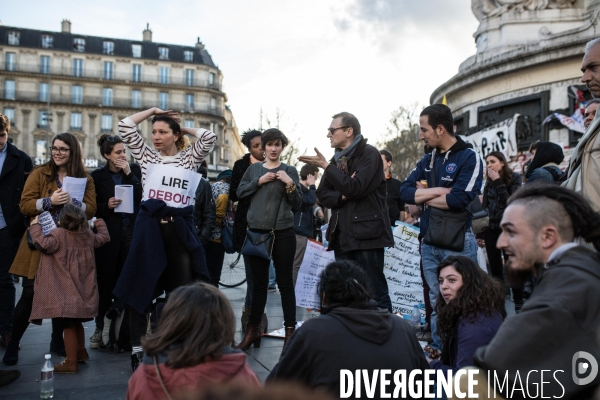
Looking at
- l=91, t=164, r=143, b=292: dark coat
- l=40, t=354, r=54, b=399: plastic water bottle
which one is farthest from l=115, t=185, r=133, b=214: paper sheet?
l=40, t=354, r=54, b=399: plastic water bottle

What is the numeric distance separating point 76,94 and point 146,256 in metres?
77.5

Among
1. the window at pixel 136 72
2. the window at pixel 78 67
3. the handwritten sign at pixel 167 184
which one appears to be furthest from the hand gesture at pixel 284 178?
the window at pixel 78 67

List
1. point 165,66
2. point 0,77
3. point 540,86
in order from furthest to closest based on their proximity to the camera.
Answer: point 165,66
point 0,77
point 540,86

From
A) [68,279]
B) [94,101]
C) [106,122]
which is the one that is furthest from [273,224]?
[94,101]

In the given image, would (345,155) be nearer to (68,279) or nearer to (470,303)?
(470,303)

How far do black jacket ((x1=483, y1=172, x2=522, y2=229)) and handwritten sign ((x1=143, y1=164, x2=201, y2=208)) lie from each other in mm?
4010

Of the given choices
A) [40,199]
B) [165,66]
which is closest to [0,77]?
[165,66]

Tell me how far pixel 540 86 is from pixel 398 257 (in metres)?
7.51

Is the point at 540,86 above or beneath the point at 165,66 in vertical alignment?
beneath

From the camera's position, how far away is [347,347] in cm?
288

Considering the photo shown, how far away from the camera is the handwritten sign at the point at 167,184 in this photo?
197 inches

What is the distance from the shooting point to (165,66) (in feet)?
259

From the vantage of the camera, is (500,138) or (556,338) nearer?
(556,338)

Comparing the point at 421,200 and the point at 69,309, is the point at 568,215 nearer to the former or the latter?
the point at 421,200
